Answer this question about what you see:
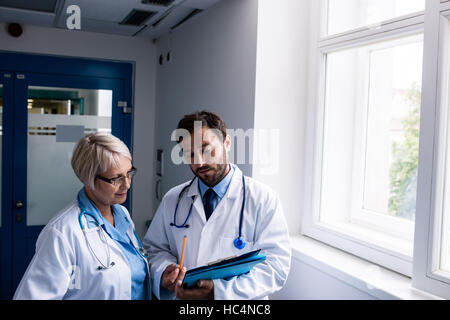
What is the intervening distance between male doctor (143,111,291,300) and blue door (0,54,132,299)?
6.75 feet

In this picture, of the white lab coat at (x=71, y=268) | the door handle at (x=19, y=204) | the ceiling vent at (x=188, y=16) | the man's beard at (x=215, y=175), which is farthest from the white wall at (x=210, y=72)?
the door handle at (x=19, y=204)

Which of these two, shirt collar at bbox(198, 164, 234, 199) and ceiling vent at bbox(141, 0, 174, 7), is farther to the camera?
ceiling vent at bbox(141, 0, 174, 7)

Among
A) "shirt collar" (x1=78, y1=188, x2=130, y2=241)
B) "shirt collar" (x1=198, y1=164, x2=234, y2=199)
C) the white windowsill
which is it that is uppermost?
"shirt collar" (x1=198, y1=164, x2=234, y2=199)

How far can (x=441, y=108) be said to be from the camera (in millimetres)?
1395

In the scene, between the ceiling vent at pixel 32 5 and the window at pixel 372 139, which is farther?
the ceiling vent at pixel 32 5

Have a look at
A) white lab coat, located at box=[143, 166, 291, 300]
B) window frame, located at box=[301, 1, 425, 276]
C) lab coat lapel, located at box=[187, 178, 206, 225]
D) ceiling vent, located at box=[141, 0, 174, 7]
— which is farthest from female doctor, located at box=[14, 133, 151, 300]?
ceiling vent, located at box=[141, 0, 174, 7]

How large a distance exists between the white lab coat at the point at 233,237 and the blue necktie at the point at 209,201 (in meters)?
0.04

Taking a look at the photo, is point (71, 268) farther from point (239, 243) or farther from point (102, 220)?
point (239, 243)

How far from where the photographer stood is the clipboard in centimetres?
118

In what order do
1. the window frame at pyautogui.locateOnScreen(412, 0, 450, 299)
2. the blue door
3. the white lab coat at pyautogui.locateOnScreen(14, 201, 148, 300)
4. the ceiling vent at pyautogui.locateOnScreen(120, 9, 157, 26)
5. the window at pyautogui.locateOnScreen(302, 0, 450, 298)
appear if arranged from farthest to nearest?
1. the blue door
2. the ceiling vent at pyautogui.locateOnScreen(120, 9, 157, 26)
3. the window at pyautogui.locateOnScreen(302, 0, 450, 298)
4. the window frame at pyautogui.locateOnScreen(412, 0, 450, 299)
5. the white lab coat at pyautogui.locateOnScreen(14, 201, 148, 300)

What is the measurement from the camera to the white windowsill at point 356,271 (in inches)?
57.2

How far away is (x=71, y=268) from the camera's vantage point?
1.16 m

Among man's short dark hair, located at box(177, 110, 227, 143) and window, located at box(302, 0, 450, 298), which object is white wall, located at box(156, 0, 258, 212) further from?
man's short dark hair, located at box(177, 110, 227, 143)

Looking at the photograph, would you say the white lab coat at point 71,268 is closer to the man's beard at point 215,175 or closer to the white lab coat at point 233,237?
the white lab coat at point 233,237
